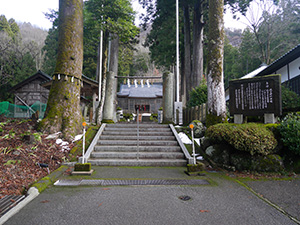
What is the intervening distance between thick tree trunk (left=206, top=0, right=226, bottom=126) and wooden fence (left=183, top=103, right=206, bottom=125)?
172 centimetres

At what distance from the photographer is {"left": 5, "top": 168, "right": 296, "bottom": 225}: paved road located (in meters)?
2.61

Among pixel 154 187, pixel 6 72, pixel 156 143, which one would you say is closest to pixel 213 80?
pixel 156 143

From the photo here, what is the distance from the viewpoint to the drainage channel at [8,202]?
280 cm

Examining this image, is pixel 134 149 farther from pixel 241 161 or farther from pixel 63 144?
pixel 241 161

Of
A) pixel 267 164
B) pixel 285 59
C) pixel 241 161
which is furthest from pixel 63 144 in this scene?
pixel 285 59

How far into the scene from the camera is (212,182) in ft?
13.9

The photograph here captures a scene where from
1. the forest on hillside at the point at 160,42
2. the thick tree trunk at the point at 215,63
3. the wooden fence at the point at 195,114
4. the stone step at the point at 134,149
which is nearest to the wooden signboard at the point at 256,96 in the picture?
the thick tree trunk at the point at 215,63

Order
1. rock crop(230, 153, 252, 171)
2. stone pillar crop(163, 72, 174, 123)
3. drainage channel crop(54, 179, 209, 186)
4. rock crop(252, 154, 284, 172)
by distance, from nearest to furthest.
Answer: drainage channel crop(54, 179, 209, 186) → rock crop(252, 154, 284, 172) → rock crop(230, 153, 252, 171) → stone pillar crop(163, 72, 174, 123)

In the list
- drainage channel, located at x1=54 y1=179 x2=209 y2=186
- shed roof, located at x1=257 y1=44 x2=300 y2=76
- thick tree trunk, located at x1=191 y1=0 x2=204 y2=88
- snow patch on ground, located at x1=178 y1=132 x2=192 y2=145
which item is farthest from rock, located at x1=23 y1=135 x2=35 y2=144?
thick tree trunk, located at x1=191 y1=0 x2=204 y2=88

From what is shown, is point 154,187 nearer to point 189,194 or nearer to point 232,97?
point 189,194

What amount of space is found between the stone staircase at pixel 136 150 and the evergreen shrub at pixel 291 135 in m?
2.69

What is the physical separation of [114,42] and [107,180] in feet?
47.7

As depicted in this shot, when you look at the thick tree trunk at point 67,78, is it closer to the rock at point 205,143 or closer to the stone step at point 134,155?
the stone step at point 134,155

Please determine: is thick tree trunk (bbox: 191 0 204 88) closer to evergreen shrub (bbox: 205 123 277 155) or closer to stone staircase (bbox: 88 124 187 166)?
stone staircase (bbox: 88 124 187 166)
